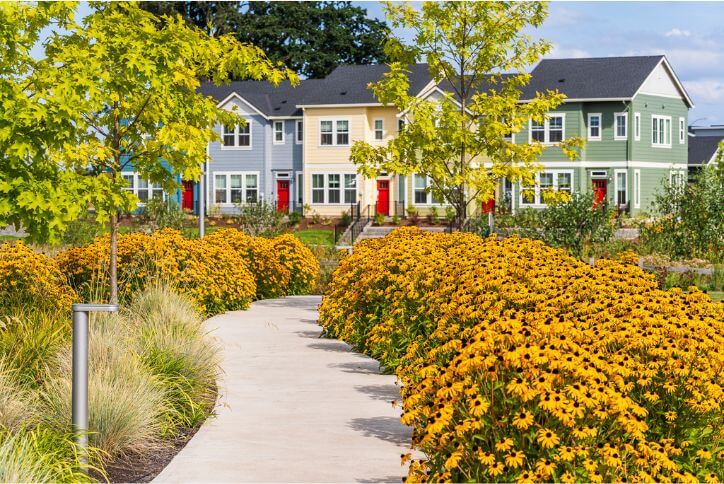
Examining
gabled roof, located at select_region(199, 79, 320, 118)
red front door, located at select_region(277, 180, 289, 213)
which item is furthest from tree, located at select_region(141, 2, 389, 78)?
red front door, located at select_region(277, 180, 289, 213)

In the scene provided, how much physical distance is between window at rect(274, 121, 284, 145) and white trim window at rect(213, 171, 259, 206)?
2.09m

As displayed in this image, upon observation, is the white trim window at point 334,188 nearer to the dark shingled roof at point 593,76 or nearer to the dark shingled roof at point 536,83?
the dark shingled roof at point 536,83

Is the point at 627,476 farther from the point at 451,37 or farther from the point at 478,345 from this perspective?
the point at 451,37

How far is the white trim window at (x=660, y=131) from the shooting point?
4875 cm

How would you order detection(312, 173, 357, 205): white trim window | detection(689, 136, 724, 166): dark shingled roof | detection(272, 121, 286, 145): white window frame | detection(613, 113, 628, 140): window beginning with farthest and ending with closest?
1. detection(689, 136, 724, 166): dark shingled roof
2. detection(272, 121, 286, 145): white window frame
3. detection(312, 173, 357, 205): white trim window
4. detection(613, 113, 628, 140): window

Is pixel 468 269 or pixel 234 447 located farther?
pixel 468 269

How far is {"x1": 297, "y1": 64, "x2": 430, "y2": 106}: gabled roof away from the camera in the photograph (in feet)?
162

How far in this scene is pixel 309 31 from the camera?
6931cm

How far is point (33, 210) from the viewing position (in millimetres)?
9758

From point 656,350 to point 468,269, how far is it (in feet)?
12.5

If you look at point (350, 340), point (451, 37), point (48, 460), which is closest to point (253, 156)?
point (451, 37)

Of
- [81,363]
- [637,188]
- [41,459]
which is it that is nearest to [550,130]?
[637,188]

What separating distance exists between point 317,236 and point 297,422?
117 feet

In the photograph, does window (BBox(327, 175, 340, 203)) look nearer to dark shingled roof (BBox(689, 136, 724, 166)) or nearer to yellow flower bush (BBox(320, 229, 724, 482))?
dark shingled roof (BBox(689, 136, 724, 166))
